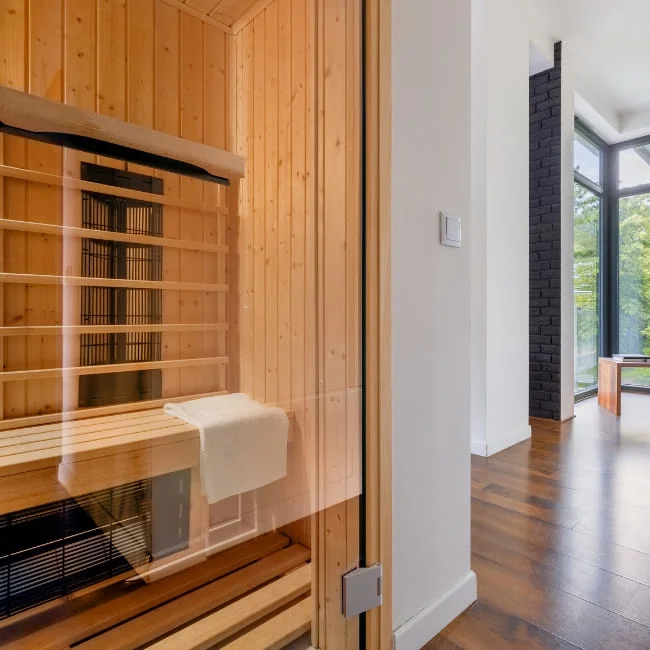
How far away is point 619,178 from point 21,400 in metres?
6.23

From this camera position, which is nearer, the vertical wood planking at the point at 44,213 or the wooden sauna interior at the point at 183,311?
the wooden sauna interior at the point at 183,311

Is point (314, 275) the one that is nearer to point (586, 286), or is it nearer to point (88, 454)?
point (88, 454)

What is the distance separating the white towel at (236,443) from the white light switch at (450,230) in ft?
2.58

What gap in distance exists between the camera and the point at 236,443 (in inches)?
62.9

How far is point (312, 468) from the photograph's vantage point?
4.68 ft

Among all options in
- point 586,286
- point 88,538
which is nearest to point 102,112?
point 88,538

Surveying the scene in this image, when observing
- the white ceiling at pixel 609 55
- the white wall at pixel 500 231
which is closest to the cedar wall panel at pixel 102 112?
the white wall at pixel 500 231

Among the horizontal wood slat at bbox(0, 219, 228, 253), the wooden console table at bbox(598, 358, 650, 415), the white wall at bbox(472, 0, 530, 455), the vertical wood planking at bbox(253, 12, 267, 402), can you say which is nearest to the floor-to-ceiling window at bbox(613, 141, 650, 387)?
the wooden console table at bbox(598, 358, 650, 415)

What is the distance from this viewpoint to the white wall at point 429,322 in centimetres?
121

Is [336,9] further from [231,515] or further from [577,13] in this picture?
[577,13]

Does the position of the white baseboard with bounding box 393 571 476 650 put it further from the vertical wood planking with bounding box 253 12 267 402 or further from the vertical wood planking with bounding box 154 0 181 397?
the vertical wood planking with bounding box 154 0 181 397

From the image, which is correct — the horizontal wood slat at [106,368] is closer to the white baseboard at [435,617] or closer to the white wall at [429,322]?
the white wall at [429,322]

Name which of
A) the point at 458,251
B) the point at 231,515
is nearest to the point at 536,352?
the point at 458,251

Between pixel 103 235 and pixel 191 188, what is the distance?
37 cm
